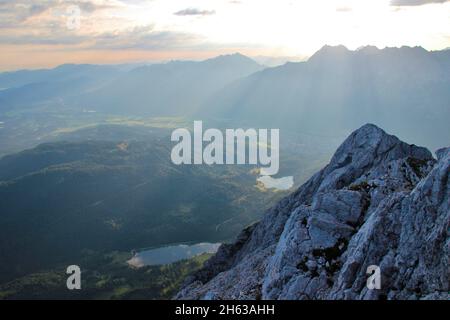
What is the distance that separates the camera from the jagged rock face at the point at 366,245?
45938 mm

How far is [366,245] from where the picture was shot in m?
51.0

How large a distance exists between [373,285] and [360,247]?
19.2 ft

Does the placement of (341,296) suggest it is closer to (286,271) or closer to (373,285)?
(373,285)

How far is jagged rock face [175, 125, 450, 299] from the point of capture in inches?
1809
